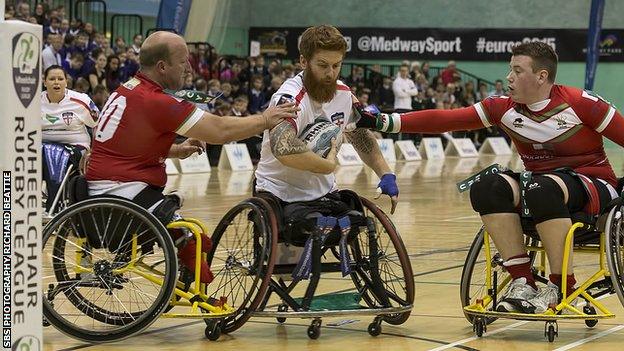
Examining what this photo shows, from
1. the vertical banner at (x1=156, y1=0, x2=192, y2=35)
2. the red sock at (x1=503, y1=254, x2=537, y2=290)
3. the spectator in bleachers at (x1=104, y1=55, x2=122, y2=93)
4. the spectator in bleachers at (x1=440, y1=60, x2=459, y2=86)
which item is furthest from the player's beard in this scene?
the spectator in bleachers at (x1=440, y1=60, x2=459, y2=86)

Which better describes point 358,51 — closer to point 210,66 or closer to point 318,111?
point 210,66

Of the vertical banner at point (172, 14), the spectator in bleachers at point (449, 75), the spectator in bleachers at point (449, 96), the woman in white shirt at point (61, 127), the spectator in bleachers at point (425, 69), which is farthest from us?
the spectator in bleachers at point (425, 69)

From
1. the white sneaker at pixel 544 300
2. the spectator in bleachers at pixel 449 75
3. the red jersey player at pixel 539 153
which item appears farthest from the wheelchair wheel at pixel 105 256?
the spectator in bleachers at pixel 449 75

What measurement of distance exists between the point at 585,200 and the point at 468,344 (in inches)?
34.8

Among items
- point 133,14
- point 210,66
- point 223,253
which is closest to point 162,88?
point 223,253

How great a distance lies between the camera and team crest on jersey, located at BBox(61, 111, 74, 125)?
1139 cm

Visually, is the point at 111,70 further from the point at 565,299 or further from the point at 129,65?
the point at 565,299

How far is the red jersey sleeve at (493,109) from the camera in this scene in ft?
20.5

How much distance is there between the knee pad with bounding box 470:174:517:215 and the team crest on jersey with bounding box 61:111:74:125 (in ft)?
20.4

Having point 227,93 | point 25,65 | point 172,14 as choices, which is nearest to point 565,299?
point 25,65

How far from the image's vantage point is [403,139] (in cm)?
2858

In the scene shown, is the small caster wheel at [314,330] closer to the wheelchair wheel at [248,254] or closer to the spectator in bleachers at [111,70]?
the wheelchair wheel at [248,254]

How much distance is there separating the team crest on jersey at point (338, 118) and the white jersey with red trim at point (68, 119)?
5596 mm

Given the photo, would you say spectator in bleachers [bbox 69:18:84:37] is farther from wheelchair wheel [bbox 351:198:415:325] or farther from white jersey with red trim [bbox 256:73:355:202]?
wheelchair wheel [bbox 351:198:415:325]
